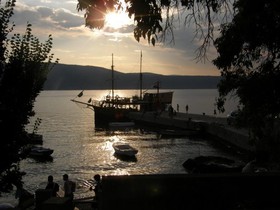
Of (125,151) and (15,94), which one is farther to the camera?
(125,151)

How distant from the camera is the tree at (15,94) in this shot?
11305mm

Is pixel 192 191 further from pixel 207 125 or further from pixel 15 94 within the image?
pixel 207 125

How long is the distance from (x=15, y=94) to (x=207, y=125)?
2431 inches

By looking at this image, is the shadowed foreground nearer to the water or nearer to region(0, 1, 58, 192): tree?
region(0, 1, 58, 192): tree

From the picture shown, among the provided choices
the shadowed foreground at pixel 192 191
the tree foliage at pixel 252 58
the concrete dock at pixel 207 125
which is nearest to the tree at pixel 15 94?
the shadowed foreground at pixel 192 191

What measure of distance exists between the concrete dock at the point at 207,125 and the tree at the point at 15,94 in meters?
24.5

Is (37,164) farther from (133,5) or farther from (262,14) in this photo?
(133,5)

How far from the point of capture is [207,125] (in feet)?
233

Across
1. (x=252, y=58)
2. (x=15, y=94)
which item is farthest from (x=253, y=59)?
(x=15, y=94)

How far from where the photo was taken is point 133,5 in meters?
6.34

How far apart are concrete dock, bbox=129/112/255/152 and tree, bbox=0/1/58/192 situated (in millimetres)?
24491

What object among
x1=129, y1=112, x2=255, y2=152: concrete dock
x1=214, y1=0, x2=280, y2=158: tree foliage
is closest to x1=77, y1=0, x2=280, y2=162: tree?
x1=214, y1=0, x2=280, y2=158: tree foliage

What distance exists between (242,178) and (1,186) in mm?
6733

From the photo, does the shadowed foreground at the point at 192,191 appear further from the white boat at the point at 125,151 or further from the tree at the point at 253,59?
the white boat at the point at 125,151
